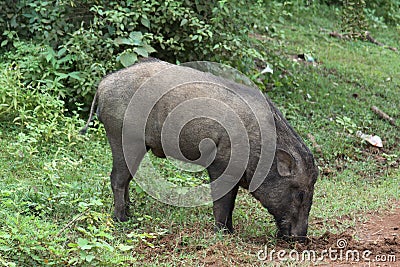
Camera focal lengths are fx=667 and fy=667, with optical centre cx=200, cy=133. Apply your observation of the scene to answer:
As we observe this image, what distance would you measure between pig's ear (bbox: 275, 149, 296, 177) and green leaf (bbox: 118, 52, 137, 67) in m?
3.15

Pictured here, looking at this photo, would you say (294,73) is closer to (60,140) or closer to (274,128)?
(60,140)

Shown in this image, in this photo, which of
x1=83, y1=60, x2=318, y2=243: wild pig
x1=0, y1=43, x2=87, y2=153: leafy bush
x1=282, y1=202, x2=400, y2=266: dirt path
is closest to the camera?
x1=282, y1=202, x2=400, y2=266: dirt path

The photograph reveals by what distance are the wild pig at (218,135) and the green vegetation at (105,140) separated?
0.41 meters

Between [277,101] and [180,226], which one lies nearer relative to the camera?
[180,226]

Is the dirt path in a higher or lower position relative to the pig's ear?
lower

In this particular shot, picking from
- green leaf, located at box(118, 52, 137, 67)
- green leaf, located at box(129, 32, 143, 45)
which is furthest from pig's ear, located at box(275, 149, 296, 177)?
green leaf, located at box(129, 32, 143, 45)

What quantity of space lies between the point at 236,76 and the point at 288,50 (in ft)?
14.4

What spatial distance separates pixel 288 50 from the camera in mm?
12906

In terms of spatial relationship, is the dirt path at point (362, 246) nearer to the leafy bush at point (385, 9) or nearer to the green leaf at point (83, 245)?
the green leaf at point (83, 245)

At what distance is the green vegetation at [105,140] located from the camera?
529 cm

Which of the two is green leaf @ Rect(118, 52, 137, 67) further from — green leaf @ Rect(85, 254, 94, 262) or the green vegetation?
green leaf @ Rect(85, 254, 94, 262)

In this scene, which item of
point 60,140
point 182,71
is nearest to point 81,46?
point 60,140

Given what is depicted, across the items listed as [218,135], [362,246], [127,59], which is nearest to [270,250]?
[362,246]

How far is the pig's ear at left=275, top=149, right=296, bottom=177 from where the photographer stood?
5887 millimetres
